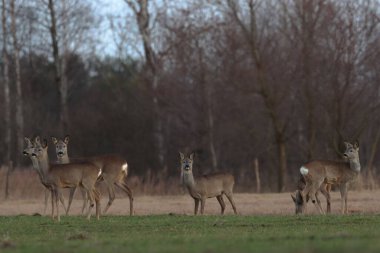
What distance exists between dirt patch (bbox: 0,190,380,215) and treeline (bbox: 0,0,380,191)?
7.65m

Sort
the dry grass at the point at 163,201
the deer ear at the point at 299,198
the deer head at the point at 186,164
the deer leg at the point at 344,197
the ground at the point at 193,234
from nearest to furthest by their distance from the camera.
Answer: the ground at the point at 193,234 → the deer leg at the point at 344,197 → the deer ear at the point at 299,198 → the deer head at the point at 186,164 → the dry grass at the point at 163,201

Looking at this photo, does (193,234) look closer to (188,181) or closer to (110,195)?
(110,195)

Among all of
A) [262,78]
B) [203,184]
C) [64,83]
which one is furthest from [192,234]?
[64,83]

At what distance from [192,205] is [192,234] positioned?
14912 millimetres

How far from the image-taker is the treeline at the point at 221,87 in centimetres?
3916

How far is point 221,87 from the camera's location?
4325 cm

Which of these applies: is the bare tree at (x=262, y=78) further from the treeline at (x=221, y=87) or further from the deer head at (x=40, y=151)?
the deer head at (x=40, y=151)

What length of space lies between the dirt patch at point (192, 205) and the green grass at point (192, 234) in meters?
6.34

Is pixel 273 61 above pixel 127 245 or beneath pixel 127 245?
above

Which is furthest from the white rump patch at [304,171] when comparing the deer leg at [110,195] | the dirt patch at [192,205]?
the deer leg at [110,195]

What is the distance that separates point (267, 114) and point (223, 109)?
13.4ft

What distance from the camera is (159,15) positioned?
45.9 m

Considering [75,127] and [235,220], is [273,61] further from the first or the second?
[235,220]

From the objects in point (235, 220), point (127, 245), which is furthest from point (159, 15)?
point (127, 245)
